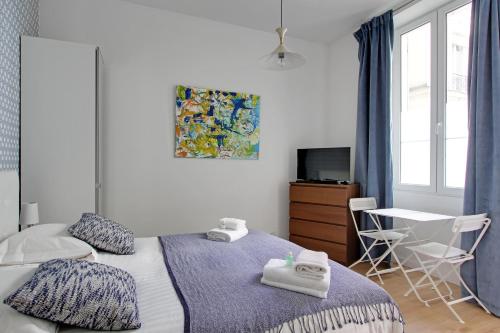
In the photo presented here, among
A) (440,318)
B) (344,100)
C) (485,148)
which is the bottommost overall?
(440,318)

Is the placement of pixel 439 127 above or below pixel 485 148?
above

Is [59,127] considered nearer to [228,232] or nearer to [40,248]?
[40,248]

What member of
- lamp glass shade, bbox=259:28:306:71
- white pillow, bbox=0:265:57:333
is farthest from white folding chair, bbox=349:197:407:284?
white pillow, bbox=0:265:57:333

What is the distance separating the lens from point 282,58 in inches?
85.0

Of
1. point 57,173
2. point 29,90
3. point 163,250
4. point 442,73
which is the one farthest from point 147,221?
point 442,73

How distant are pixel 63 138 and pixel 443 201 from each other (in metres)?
3.58

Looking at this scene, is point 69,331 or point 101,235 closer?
point 69,331

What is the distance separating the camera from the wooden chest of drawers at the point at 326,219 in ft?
10.7

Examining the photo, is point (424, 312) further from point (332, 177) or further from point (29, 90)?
point (29, 90)

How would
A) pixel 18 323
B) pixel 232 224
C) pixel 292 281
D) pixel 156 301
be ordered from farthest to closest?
pixel 232 224
pixel 292 281
pixel 156 301
pixel 18 323

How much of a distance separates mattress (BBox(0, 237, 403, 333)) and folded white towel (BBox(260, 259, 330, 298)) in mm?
168

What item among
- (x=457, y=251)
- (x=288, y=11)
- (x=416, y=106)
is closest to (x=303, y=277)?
(x=457, y=251)

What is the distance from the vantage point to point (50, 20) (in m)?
2.87

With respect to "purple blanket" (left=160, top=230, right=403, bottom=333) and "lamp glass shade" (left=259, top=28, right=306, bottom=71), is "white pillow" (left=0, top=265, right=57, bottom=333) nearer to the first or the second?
"purple blanket" (left=160, top=230, right=403, bottom=333)
